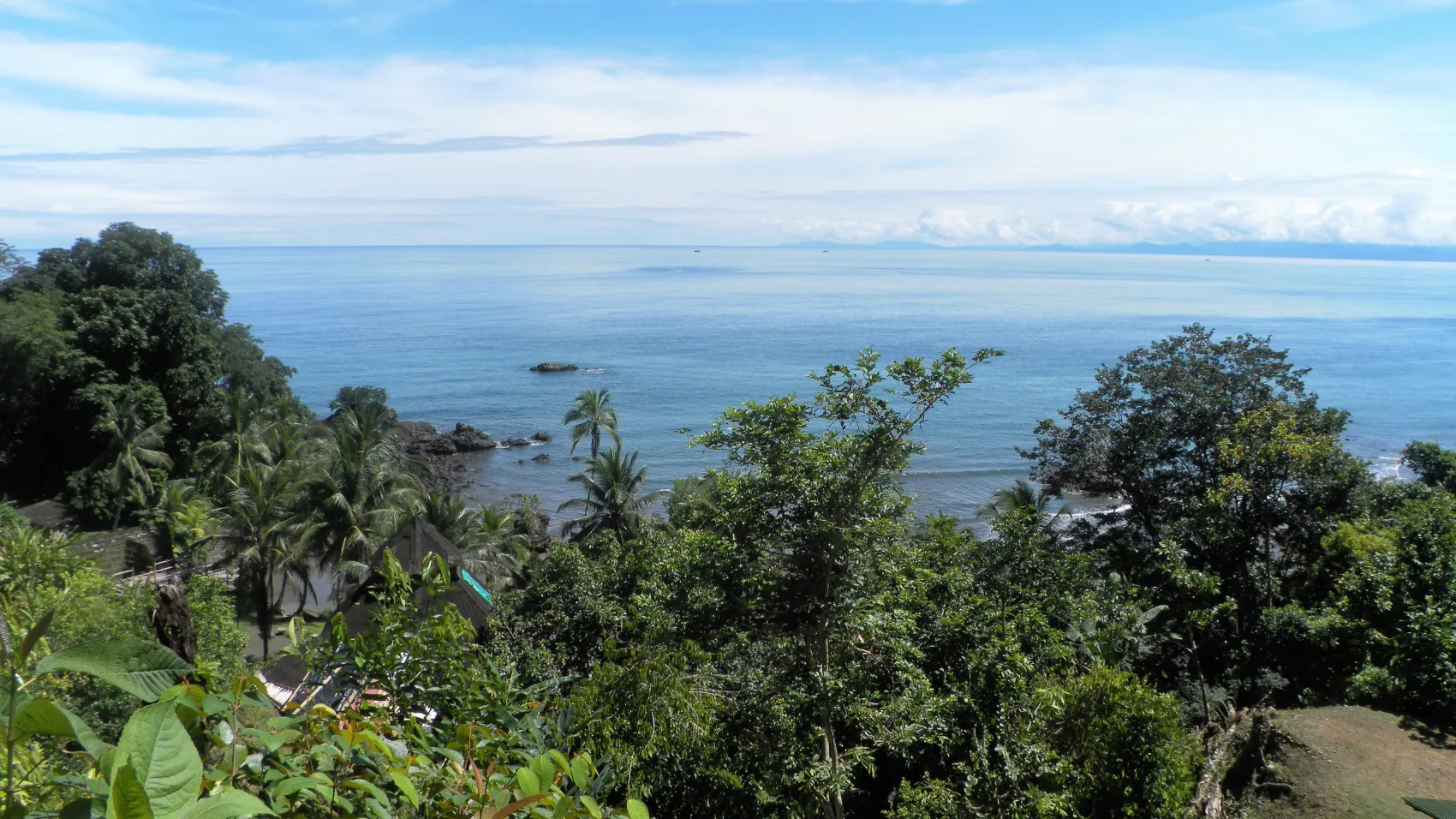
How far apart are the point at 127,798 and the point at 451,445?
4606cm

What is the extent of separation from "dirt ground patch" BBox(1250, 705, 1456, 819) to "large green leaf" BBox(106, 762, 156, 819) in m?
9.41

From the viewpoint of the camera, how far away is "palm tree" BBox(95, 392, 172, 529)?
84.5 feet

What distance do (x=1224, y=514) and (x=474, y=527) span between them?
17605 millimetres

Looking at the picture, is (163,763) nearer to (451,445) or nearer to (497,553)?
(497,553)

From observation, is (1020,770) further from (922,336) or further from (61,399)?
(922,336)

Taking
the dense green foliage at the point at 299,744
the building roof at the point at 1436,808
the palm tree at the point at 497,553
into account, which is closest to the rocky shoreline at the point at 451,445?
the palm tree at the point at 497,553

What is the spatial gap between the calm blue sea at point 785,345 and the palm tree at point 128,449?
1403cm

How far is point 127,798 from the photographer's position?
923 mm

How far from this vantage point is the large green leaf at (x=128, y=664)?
1.12 meters

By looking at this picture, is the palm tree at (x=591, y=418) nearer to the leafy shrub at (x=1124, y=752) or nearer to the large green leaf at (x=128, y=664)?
the leafy shrub at (x=1124, y=752)

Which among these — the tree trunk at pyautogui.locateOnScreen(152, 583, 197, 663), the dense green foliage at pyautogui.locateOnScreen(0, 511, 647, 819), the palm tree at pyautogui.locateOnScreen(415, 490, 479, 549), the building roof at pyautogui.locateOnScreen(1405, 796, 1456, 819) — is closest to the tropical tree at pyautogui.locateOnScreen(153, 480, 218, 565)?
the palm tree at pyautogui.locateOnScreen(415, 490, 479, 549)

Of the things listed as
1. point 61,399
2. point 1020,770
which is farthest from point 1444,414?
point 61,399

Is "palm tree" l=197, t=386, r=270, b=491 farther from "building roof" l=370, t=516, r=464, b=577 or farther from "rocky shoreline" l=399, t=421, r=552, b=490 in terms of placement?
"rocky shoreline" l=399, t=421, r=552, b=490

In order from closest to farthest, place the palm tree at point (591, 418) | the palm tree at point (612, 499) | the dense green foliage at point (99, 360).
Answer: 1. the palm tree at point (612, 499)
2. the dense green foliage at point (99, 360)
3. the palm tree at point (591, 418)
